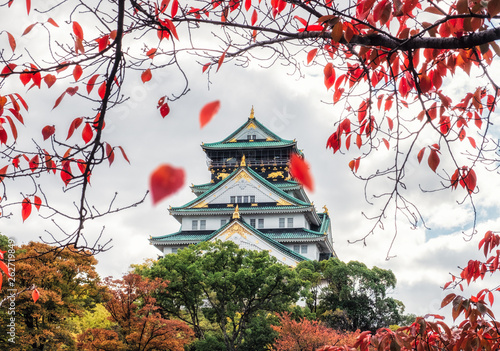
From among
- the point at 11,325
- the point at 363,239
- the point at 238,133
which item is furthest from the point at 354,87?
the point at 238,133

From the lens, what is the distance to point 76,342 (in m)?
15.0

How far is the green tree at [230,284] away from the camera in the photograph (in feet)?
54.4

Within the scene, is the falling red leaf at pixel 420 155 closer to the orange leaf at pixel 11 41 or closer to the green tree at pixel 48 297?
the orange leaf at pixel 11 41

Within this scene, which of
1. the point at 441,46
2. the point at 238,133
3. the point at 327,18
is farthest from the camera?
the point at 238,133

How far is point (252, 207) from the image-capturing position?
3291 centimetres

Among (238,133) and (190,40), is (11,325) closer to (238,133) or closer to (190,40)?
(190,40)

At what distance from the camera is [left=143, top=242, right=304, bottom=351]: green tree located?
16.6 metres

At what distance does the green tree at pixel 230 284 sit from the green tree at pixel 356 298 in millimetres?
5750

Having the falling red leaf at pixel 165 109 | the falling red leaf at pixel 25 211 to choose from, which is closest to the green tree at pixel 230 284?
the falling red leaf at pixel 25 211

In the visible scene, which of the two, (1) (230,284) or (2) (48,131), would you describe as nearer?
(2) (48,131)

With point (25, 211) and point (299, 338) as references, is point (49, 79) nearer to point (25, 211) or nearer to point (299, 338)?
point (25, 211)

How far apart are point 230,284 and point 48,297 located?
5.57 metres

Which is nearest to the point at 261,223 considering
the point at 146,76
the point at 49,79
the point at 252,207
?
the point at 252,207

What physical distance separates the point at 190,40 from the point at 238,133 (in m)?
35.3
